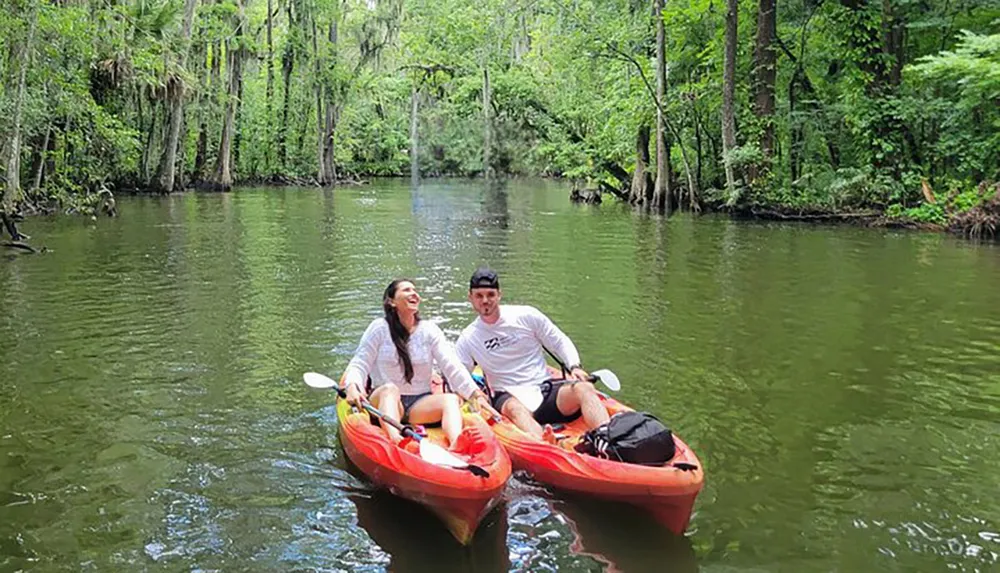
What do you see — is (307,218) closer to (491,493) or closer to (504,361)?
(504,361)

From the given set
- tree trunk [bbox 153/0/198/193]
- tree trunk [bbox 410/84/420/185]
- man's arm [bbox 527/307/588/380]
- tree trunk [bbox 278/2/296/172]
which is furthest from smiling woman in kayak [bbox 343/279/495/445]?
tree trunk [bbox 410/84/420/185]

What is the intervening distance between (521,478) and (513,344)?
110cm

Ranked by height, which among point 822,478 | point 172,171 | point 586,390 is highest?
point 172,171

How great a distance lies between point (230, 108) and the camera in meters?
33.1

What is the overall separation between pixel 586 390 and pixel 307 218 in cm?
1862

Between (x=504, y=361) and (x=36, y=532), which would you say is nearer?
(x=36, y=532)

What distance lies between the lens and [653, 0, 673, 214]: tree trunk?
2339 cm

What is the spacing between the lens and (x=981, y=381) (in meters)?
6.92

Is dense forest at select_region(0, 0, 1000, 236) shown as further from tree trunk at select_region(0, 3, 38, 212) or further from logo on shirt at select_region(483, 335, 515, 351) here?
logo on shirt at select_region(483, 335, 515, 351)

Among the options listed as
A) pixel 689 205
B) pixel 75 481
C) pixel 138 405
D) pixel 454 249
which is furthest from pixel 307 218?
pixel 75 481

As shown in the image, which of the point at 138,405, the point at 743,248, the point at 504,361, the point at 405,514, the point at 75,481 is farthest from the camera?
the point at 743,248

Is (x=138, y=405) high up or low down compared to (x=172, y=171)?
down

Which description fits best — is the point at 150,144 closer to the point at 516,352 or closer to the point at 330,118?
the point at 330,118

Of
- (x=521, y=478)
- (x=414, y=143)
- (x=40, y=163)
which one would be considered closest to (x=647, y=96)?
(x=40, y=163)
